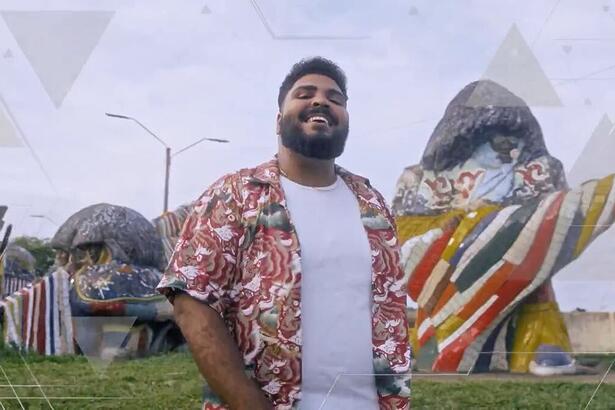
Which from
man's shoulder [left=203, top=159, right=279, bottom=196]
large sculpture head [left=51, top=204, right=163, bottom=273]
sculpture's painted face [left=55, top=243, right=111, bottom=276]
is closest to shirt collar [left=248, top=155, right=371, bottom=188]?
man's shoulder [left=203, top=159, right=279, bottom=196]

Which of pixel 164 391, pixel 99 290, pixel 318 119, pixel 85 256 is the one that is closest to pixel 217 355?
pixel 318 119

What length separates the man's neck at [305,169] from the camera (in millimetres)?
1421

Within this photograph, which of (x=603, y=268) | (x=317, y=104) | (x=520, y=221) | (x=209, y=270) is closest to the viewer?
(x=209, y=270)

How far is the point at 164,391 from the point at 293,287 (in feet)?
8.35

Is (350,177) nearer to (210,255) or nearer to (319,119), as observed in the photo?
(319,119)

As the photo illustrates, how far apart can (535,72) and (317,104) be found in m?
1.72

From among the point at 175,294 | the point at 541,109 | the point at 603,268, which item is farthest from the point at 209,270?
the point at 541,109

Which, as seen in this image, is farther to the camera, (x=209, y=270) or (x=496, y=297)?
(x=496, y=297)

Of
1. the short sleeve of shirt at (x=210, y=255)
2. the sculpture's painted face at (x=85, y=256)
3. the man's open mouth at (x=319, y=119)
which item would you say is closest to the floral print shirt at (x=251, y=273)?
the short sleeve of shirt at (x=210, y=255)

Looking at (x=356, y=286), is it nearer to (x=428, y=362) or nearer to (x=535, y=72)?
(x=535, y=72)

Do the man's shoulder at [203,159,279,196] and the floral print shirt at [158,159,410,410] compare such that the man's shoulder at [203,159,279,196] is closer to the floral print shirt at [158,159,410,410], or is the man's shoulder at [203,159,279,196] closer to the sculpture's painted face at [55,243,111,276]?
the floral print shirt at [158,159,410,410]

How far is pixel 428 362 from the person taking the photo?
171 inches

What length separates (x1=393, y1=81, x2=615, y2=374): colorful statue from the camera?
13.1ft

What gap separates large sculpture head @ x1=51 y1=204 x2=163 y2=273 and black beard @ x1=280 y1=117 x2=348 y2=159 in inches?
173
